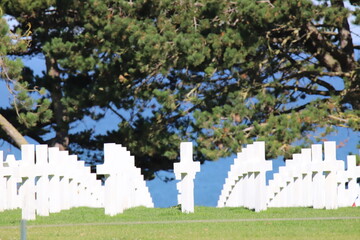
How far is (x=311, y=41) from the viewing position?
25.2 m

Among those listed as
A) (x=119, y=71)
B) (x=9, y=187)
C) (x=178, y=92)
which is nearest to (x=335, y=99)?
(x=178, y=92)

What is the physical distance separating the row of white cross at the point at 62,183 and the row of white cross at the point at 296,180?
184 centimetres

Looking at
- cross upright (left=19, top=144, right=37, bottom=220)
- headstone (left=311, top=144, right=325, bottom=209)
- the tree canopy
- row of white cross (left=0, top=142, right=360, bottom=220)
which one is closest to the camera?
cross upright (left=19, top=144, right=37, bottom=220)

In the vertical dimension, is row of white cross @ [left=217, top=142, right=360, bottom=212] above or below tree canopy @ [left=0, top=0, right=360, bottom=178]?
below

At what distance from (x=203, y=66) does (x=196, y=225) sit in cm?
1434

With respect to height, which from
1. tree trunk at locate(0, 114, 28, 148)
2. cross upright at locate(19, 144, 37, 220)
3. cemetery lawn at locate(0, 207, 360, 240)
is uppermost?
tree trunk at locate(0, 114, 28, 148)

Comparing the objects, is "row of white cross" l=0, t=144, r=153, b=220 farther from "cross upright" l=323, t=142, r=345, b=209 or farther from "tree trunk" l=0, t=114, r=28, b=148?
"tree trunk" l=0, t=114, r=28, b=148

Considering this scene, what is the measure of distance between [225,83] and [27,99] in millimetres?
5643

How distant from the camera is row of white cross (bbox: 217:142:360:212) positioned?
12.2m

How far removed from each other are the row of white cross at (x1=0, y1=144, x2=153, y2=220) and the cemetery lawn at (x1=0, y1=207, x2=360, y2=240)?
0.27 meters

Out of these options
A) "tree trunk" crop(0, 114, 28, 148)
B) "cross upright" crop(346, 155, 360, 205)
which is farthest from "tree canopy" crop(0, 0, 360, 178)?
"cross upright" crop(346, 155, 360, 205)

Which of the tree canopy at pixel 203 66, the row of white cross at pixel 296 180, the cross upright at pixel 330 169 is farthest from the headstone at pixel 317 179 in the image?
the tree canopy at pixel 203 66

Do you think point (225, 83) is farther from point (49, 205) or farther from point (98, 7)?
point (49, 205)

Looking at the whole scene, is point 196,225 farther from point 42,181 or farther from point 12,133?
point 12,133
